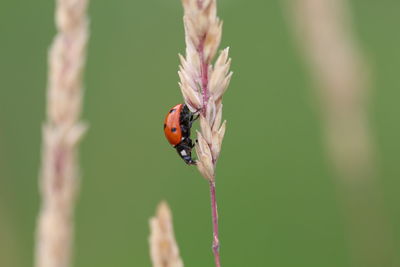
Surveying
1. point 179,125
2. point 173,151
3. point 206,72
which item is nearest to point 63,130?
point 179,125

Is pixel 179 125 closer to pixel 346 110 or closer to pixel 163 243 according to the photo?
pixel 346 110

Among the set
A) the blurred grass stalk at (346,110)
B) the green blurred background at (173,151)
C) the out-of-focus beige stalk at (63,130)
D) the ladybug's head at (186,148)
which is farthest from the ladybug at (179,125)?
the green blurred background at (173,151)

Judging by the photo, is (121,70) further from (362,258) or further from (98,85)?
(362,258)

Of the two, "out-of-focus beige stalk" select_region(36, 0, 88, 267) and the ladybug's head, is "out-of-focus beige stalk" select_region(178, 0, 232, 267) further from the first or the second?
the ladybug's head

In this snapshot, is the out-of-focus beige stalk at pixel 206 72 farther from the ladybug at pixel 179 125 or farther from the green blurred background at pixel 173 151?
the green blurred background at pixel 173 151

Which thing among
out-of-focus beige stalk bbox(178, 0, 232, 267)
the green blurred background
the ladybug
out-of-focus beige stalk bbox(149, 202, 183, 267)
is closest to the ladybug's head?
the ladybug

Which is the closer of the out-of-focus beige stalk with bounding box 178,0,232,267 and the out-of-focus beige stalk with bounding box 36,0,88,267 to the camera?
the out-of-focus beige stalk with bounding box 178,0,232,267
